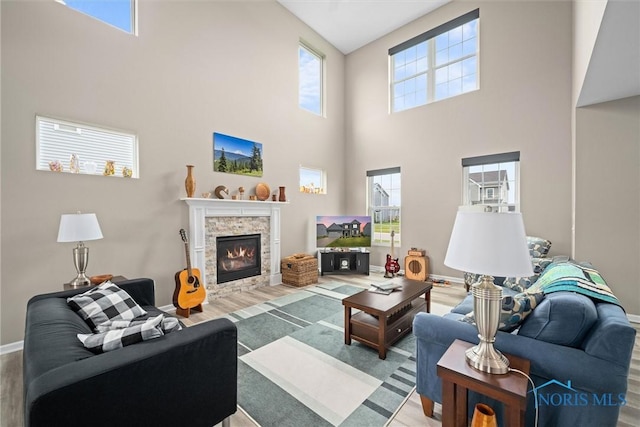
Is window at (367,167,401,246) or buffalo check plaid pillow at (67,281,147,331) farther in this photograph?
window at (367,167,401,246)

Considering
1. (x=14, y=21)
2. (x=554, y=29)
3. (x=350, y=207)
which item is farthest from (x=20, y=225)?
(x=554, y=29)

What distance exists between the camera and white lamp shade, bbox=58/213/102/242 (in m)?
2.39

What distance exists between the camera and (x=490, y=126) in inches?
177

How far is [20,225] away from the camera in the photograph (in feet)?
8.47

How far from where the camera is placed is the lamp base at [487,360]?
1.28m

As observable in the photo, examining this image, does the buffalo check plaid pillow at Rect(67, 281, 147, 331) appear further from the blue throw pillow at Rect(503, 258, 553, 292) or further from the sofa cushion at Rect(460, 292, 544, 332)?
the blue throw pillow at Rect(503, 258, 553, 292)

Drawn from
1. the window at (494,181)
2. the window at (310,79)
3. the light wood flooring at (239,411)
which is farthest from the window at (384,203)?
the light wood flooring at (239,411)

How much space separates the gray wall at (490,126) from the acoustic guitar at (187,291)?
374 centimetres

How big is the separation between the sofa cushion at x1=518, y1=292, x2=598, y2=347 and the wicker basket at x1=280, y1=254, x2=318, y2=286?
3533 millimetres

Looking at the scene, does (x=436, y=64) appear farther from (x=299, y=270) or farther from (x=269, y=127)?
(x=299, y=270)

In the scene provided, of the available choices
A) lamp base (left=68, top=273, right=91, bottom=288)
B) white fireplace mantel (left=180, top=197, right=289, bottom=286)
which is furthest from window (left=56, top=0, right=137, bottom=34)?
lamp base (left=68, top=273, right=91, bottom=288)

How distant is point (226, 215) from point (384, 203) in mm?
3384

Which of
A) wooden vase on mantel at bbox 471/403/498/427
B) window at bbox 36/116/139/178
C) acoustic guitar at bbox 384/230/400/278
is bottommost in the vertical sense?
acoustic guitar at bbox 384/230/400/278

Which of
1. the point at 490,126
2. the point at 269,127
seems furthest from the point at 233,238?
the point at 490,126
